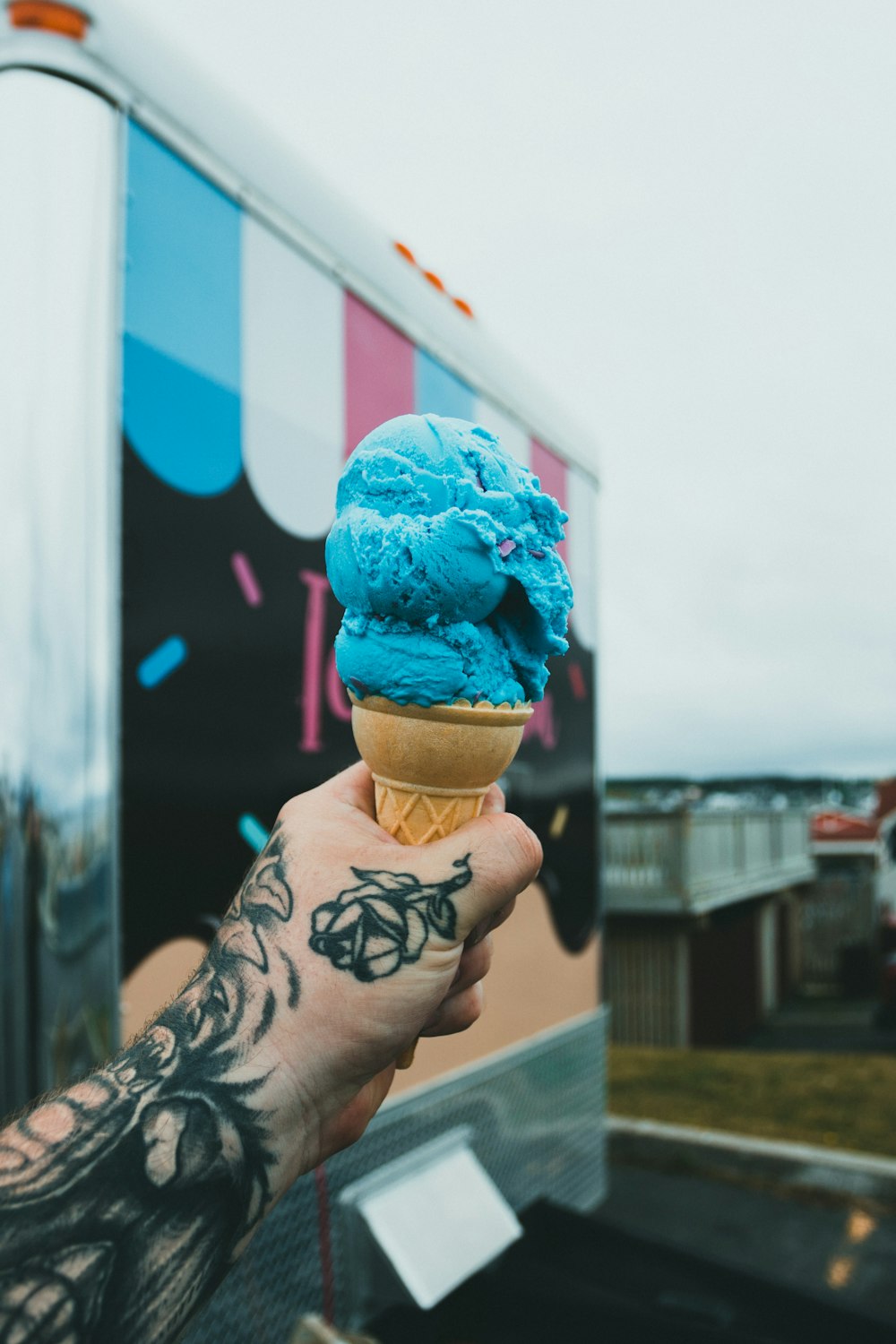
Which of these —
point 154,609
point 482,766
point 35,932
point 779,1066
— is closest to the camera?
point 482,766

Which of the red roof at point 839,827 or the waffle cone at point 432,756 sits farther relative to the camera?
the red roof at point 839,827

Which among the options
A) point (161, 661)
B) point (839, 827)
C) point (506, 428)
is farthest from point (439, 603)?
point (839, 827)

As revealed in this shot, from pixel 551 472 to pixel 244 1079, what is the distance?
3.77m

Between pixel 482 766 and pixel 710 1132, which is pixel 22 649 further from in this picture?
pixel 710 1132

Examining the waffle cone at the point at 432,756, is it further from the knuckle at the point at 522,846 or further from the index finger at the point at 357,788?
the knuckle at the point at 522,846

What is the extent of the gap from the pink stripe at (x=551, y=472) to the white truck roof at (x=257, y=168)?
0.34 metres

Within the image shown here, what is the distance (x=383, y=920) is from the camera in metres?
1.35

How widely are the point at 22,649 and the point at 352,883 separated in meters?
1.05

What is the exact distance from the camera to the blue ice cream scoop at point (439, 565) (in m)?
1.54

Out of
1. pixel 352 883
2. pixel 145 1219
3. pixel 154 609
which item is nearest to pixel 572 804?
pixel 154 609

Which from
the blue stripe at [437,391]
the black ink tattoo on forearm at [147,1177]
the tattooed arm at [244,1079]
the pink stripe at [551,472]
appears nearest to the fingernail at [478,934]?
the tattooed arm at [244,1079]

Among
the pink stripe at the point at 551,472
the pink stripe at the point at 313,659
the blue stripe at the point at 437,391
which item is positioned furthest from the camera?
the pink stripe at the point at 551,472

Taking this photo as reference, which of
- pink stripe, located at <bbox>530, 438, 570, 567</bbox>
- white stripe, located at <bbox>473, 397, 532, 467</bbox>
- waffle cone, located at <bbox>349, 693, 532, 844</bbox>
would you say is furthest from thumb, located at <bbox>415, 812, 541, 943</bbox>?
pink stripe, located at <bbox>530, 438, 570, 567</bbox>

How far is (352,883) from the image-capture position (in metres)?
1.40
